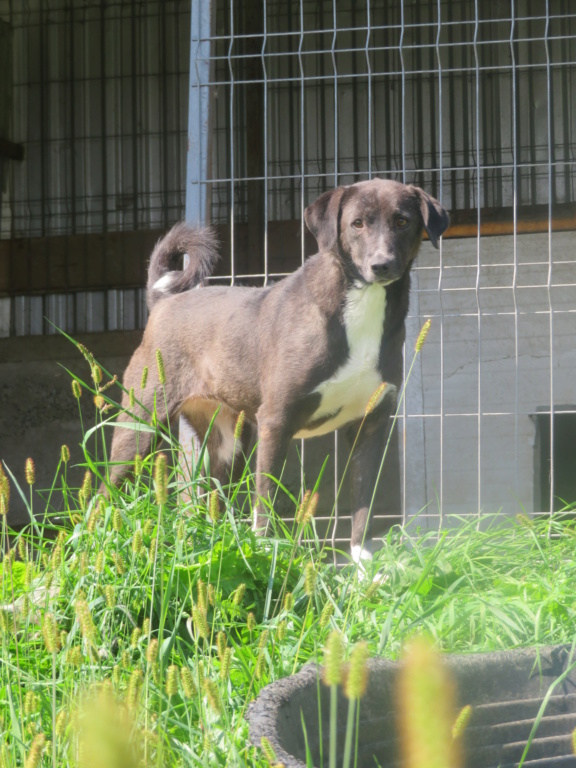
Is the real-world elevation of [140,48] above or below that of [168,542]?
above

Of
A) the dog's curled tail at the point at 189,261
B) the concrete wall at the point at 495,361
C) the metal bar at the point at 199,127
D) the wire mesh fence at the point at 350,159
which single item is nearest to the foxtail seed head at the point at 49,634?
the dog's curled tail at the point at 189,261

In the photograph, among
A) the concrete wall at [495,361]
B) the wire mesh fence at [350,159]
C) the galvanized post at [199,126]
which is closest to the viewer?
the galvanized post at [199,126]

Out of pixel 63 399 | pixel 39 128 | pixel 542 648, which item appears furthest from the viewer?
pixel 39 128

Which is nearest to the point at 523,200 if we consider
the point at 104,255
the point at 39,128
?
the point at 104,255

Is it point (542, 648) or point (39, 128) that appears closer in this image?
point (542, 648)

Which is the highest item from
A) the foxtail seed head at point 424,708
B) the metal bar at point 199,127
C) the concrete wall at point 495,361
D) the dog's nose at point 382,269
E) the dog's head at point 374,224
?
the metal bar at point 199,127

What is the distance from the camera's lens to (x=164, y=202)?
7.91 meters

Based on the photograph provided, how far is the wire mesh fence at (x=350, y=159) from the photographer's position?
6.11m

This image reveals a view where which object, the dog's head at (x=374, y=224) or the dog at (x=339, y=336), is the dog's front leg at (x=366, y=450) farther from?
the dog's head at (x=374, y=224)

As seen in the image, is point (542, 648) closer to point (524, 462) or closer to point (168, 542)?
point (168, 542)

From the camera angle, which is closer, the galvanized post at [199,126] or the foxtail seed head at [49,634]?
the foxtail seed head at [49,634]

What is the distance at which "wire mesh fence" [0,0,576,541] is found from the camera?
6105 mm

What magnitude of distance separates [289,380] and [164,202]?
5270mm

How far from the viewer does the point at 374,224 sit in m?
2.91
